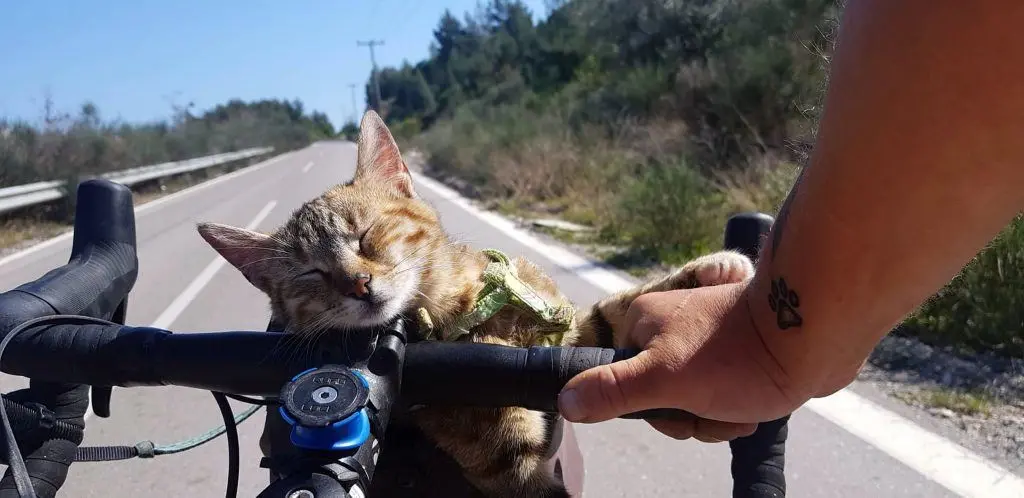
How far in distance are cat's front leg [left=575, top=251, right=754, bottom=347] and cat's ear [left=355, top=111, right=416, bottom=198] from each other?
0.94 metres

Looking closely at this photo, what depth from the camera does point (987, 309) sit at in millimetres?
4590

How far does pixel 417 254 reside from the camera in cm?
251

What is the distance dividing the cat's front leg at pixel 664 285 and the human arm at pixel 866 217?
68 cm

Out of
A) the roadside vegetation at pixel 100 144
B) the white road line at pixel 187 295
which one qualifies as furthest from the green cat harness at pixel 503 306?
the roadside vegetation at pixel 100 144

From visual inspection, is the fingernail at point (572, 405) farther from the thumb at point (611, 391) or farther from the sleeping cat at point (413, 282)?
the sleeping cat at point (413, 282)

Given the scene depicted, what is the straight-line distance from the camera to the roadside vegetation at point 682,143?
4.62m

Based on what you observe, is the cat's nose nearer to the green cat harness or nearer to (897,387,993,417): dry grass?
the green cat harness

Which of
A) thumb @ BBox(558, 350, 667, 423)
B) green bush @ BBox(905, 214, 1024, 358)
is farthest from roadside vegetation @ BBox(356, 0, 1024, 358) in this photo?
thumb @ BBox(558, 350, 667, 423)

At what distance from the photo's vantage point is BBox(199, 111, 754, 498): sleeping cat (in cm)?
192

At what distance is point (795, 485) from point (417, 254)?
2.21 m

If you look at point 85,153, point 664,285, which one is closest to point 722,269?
point 664,285

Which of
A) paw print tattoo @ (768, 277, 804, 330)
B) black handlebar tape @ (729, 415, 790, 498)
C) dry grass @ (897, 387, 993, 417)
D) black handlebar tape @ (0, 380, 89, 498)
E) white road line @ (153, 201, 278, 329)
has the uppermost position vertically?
paw print tattoo @ (768, 277, 804, 330)

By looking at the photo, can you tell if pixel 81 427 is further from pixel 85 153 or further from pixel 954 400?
pixel 85 153

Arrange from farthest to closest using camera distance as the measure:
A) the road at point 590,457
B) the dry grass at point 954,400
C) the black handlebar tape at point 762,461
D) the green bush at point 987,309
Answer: the green bush at point 987,309, the dry grass at point 954,400, the road at point 590,457, the black handlebar tape at point 762,461
